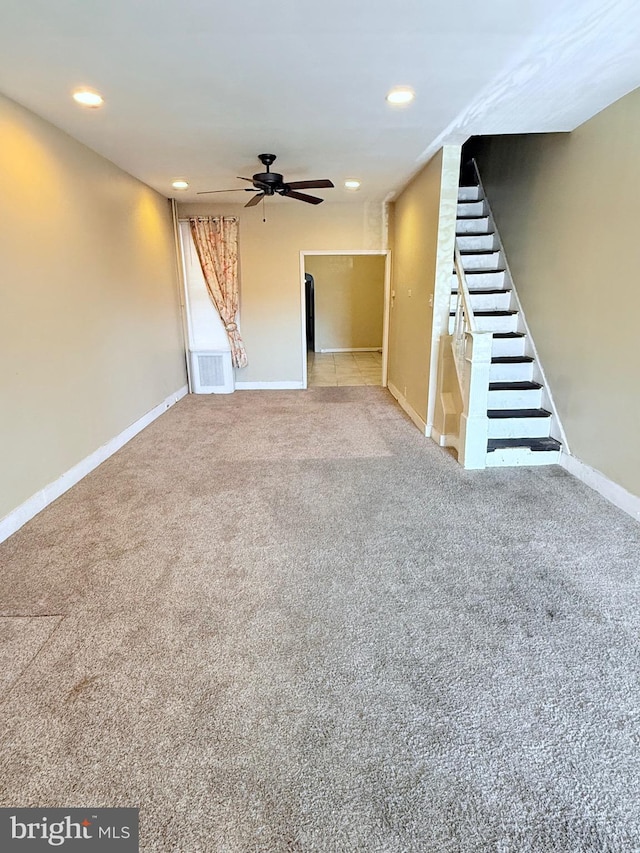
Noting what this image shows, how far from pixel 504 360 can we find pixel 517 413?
573mm

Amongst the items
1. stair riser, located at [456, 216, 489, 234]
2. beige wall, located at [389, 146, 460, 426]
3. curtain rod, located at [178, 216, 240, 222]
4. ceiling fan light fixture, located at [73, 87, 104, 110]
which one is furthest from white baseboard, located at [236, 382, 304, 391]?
ceiling fan light fixture, located at [73, 87, 104, 110]

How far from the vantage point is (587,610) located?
1.96 metres

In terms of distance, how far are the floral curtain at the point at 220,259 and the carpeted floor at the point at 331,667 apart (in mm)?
3669

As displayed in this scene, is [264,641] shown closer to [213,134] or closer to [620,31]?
[620,31]

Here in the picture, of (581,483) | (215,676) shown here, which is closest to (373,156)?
(581,483)

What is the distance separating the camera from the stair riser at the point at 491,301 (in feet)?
14.5

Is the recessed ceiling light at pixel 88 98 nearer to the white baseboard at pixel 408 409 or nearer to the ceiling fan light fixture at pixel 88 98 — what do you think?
the ceiling fan light fixture at pixel 88 98

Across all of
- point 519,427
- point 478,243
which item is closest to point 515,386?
point 519,427

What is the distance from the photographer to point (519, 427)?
378cm

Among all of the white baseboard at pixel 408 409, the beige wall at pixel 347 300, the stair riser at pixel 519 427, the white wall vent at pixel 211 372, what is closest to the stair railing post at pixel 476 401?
the stair riser at pixel 519 427

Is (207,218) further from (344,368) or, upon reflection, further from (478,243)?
(344,368)

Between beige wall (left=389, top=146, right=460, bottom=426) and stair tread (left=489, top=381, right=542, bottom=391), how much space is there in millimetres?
617

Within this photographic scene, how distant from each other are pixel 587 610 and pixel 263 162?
407 centimetres

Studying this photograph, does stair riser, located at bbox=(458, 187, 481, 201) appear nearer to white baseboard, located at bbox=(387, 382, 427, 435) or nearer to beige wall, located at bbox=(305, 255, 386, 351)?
white baseboard, located at bbox=(387, 382, 427, 435)
